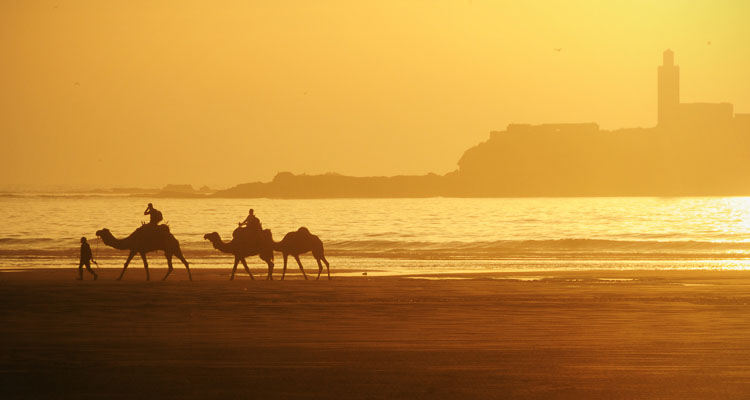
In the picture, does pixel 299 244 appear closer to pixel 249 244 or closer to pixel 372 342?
pixel 249 244

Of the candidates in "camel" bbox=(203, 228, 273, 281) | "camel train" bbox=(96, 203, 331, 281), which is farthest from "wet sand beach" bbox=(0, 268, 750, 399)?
"camel" bbox=(203, 228, 273, 281)

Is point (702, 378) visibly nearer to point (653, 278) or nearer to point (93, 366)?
point (93, 366)

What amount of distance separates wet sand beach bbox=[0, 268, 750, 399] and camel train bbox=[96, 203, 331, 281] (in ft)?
5.75

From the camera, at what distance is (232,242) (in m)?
28.3

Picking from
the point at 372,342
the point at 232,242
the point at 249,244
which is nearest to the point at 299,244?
the point at 249,244

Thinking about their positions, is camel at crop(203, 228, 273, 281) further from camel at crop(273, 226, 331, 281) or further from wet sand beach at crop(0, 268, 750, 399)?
wet sand beach at crop(0, 268, 750, 399)

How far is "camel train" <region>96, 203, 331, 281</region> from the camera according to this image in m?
27.0

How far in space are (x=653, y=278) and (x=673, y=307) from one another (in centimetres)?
977

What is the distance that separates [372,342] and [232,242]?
13833 mm

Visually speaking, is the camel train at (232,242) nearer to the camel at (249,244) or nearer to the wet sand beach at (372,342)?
the camel at (249,244)

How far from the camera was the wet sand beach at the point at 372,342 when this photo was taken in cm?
1142

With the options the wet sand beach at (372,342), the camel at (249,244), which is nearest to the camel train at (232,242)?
the camel at (249,244)

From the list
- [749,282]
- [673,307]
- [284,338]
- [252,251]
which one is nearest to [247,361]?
[284,338]

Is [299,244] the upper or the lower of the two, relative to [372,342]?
upper
